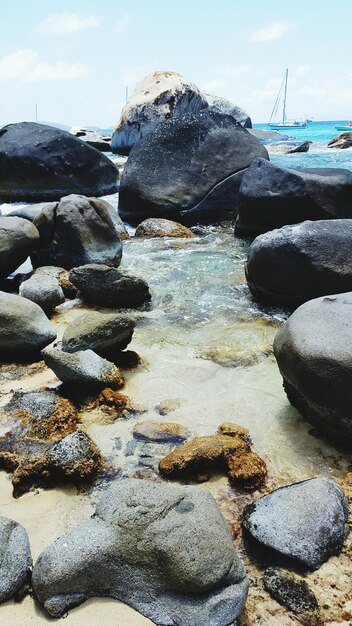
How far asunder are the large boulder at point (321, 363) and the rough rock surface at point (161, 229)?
5.55 m

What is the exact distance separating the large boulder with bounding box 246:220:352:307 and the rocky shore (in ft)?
0.07

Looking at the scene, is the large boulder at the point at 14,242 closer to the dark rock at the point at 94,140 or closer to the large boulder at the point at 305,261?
the large boulder at the point at 305,261

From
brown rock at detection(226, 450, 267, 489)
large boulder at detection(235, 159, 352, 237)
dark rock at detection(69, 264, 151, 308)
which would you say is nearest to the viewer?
brown rock at detection(226, 450, 267, 489)

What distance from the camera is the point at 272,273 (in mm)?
5500

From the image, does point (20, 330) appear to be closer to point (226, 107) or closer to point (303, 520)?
point (303, 520)

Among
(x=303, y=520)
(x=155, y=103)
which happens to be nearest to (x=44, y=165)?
(x=303, y=520)

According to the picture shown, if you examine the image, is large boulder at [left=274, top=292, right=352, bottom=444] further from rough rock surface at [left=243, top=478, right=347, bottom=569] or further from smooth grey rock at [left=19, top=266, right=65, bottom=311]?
smooth grey rock at [left=19, top=266, right=65, bottom=311]

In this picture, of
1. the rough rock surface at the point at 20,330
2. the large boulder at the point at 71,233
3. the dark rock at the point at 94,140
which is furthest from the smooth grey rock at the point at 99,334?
the dark rock at the point at 94,140

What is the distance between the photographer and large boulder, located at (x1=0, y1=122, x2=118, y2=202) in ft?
39.8

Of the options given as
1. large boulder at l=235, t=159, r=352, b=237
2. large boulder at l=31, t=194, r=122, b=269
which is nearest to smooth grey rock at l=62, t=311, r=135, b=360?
large boulder at l=31, t=194, r=122, b=269

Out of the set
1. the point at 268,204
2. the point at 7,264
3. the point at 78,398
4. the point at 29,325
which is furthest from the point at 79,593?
the point at 268,204

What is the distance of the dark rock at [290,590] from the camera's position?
212 cm

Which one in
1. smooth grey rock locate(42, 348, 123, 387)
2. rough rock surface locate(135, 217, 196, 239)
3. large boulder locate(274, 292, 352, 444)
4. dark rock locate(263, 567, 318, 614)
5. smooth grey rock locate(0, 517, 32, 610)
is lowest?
rough rock surface locate(135, 217, 196, 239)

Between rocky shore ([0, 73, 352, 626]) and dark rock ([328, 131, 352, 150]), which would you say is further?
dark rock ([328, 131, 352, 150])
